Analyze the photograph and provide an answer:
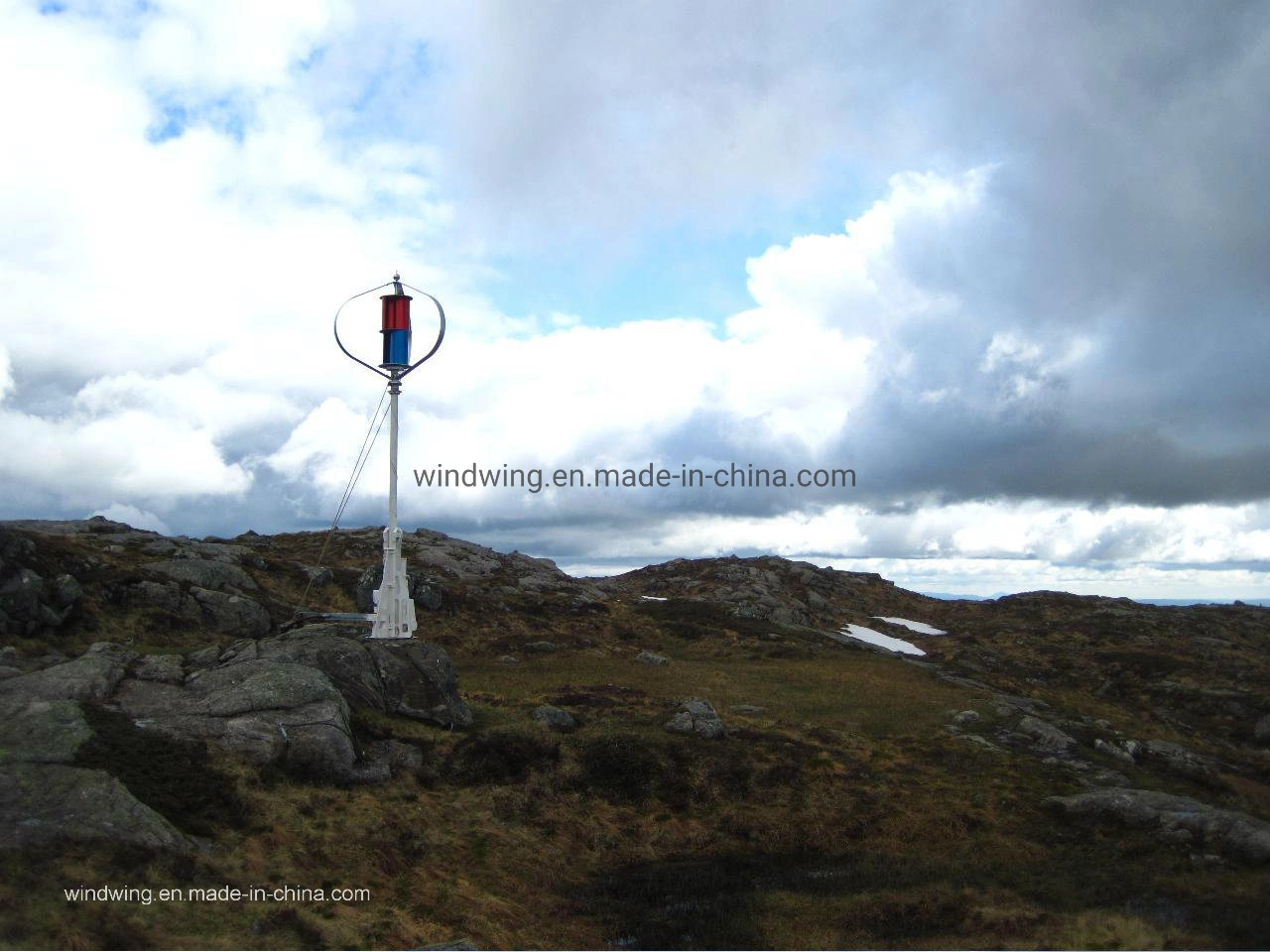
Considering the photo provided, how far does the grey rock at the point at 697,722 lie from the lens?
32.3m

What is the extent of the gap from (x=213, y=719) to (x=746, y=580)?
278 feet

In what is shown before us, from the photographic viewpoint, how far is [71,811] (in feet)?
53.1

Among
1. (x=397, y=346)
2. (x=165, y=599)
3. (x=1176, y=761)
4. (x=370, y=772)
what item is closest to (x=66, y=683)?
(x=370, y=772)

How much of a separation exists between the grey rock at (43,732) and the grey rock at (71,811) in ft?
1.61

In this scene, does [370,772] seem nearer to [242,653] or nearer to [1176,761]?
[242,653]

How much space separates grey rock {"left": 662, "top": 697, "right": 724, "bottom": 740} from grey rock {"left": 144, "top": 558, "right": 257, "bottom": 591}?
29859mm

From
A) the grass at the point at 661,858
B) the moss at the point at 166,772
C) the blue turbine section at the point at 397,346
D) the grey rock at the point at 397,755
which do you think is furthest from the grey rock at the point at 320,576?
the moss at the point at 166,772

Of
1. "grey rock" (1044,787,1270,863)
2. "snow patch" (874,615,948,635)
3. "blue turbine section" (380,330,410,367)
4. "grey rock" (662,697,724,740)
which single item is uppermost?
"blue turbine section" (380,330,410,367)

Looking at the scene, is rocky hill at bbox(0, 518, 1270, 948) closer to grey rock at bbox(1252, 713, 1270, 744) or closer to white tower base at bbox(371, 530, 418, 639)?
grey rock at bbox(1252, 713, 1270, 744)

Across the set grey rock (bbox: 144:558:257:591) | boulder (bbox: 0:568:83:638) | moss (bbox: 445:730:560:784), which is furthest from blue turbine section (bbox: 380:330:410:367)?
grey rock (bbox: 144:558:257:591)

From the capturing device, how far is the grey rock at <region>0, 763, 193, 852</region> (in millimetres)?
15508

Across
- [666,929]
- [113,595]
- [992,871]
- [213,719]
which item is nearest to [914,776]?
[992,871]

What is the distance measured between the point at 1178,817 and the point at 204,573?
4894cm

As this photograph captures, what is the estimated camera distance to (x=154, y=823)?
17.0 meters
